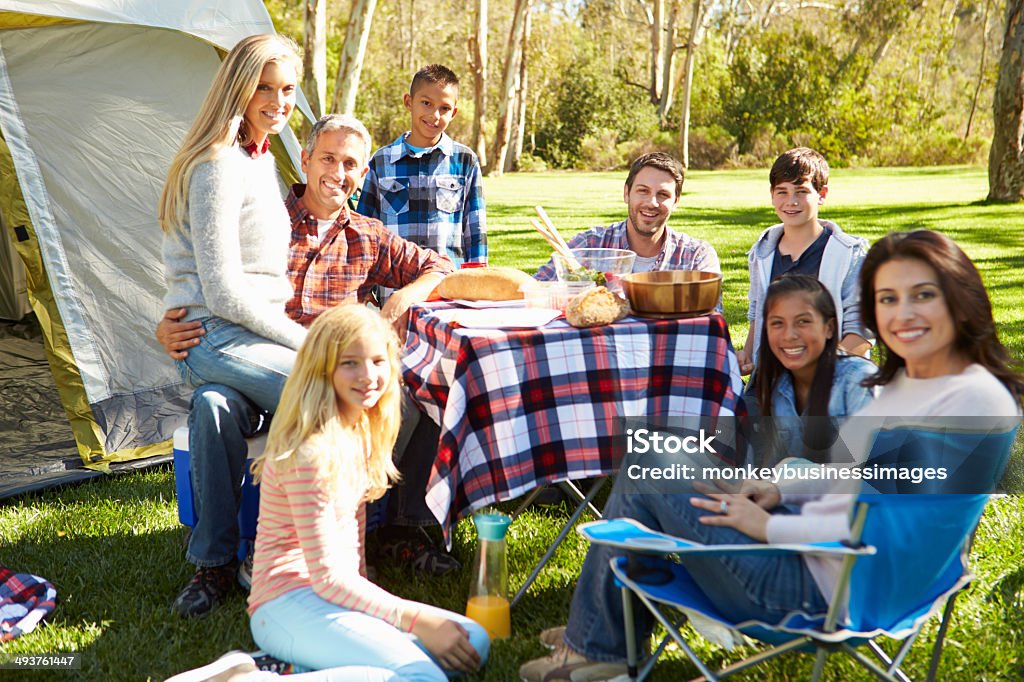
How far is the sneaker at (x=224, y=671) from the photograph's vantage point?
2.31m

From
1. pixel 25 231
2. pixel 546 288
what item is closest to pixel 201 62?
pixel 25 231

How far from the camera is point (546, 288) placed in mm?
2820

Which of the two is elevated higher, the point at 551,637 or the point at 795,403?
the point at 795,403

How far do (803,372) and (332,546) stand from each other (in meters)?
1.37

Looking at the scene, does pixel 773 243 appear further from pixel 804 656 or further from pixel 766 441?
pixel 804 656

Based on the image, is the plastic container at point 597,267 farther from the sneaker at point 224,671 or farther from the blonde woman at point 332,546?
the sneaker at point 224,671

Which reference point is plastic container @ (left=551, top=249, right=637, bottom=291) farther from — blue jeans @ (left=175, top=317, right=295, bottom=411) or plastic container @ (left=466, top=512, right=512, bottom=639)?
blue jeans @ (left=175, top=317, right=295, bottom=411)

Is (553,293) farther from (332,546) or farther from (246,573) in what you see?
(246,573)

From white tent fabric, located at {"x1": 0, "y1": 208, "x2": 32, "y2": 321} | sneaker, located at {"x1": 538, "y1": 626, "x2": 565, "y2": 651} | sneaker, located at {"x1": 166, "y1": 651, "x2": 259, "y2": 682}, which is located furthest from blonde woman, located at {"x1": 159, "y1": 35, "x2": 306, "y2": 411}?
white tent fabric, located at {"x1": 0, "y1": 208, "x2": 32, "y2": 321}

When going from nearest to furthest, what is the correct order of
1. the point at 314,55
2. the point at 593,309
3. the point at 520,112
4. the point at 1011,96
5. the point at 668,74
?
1. the point at 593,309
2. the point at 314,55
3. the point at 1011,96
4. the point at 520,112
5. the point at 668,74

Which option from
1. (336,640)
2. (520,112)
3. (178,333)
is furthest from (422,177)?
(520,112)

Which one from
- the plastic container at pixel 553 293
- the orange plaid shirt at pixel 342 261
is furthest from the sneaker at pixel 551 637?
the orange plaid shirt at pixel 342 261

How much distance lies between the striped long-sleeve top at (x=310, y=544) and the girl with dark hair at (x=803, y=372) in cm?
112

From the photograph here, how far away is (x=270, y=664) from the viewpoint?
249 cm
